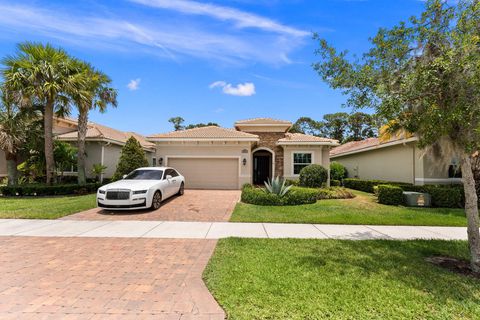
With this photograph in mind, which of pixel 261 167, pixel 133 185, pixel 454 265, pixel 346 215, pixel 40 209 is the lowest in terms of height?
pixel 454 265

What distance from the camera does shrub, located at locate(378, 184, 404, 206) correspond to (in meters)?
12.2

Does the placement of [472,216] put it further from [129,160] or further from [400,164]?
[129,160]

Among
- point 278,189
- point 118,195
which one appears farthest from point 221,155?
point 118,195

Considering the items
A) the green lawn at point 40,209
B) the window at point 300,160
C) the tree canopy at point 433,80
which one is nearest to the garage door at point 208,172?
the window at point 300,160

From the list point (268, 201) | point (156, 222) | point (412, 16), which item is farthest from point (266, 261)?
point (268, 201)

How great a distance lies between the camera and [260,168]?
67.6 feet

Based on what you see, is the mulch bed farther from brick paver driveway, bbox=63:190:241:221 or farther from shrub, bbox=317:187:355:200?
shrub, bbox=317:187:355:200

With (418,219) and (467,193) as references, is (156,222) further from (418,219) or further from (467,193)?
(418,219)

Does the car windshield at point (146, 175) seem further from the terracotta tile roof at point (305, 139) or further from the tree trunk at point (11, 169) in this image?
the terracotta tile roof at point (305, 139)

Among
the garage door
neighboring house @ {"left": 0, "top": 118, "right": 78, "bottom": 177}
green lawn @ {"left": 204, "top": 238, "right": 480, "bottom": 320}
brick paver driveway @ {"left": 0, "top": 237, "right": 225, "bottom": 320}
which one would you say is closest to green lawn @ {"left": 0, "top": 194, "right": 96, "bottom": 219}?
brick paver driveway @ {"left": 0, "top": 237, "right": 225, "bottom": 320}

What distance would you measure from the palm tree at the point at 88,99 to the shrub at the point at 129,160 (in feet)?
7.20

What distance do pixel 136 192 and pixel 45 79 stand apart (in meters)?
8.86

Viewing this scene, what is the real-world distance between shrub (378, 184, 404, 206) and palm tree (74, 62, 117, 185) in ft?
52.1

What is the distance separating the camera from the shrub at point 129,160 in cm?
1501
